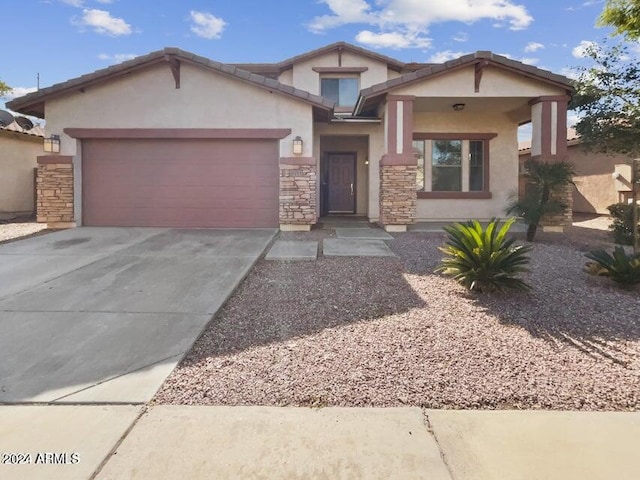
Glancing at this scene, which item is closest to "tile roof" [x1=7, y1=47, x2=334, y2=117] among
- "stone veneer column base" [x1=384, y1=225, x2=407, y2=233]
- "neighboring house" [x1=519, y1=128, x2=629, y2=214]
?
"stone veneer column base" [x1=384, y1=225, x2=407, y2=233]

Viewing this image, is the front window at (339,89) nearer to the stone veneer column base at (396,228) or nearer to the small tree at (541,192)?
the stone veneer column base at (396,228)

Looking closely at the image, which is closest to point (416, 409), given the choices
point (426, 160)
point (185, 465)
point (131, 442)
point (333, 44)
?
point (185, 465)

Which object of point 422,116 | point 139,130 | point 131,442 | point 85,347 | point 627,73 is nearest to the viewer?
point 131,442

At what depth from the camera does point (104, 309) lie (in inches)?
181

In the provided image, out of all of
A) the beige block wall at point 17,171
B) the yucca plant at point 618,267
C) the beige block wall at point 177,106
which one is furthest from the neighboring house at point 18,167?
the yucca plant at point 618,267

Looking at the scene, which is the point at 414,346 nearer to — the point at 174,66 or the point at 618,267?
the point at 618,267

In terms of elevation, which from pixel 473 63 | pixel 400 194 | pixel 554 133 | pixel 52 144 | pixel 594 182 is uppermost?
pixel 473 63

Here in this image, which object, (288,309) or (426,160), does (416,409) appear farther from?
(426,160)

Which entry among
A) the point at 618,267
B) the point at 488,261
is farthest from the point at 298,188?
the point at 618,267

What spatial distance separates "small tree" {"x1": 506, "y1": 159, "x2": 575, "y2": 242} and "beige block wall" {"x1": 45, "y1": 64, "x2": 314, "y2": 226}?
5.21m

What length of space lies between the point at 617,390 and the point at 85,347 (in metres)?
4.37

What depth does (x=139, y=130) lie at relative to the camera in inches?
398

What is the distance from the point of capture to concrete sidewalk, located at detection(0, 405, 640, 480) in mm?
2143

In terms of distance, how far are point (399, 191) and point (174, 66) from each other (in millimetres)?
6318
